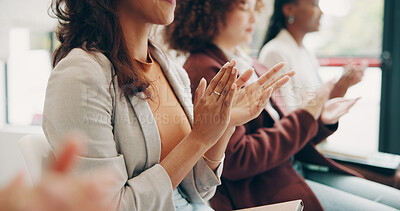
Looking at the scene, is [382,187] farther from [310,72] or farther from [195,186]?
[195,186]

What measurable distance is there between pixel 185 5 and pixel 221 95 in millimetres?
696

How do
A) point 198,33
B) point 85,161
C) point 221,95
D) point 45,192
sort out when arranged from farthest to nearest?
point 198,33, point 221,95, point 85,161, point 45,192

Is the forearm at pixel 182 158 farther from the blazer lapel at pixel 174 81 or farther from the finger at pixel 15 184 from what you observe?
the finger at pixel 15 184

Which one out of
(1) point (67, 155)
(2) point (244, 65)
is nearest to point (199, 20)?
(2) point (244, 65)

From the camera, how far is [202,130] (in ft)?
2.93

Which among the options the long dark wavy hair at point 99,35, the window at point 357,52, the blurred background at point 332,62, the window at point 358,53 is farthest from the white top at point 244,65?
the window at point 358,53

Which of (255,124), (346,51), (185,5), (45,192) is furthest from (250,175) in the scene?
(346,51)

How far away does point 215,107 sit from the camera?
0.88 metres

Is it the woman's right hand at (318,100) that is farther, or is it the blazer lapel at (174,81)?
the woman's right hand at (318,100)

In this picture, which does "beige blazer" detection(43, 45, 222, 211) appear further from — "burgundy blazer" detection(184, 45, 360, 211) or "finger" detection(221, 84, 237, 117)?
"burgundy blazer" detection(184, 45, 360, 211)

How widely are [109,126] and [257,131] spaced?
0.67 meters

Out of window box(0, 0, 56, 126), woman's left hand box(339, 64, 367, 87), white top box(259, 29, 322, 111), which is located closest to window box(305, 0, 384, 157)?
white top box(259, 29, 322, 111)

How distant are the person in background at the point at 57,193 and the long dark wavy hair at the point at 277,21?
175 centimetres

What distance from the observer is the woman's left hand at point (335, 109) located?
4.75ft
